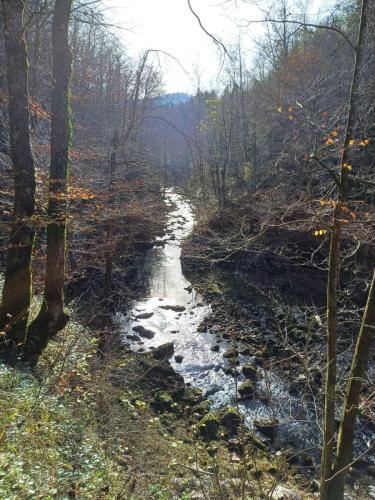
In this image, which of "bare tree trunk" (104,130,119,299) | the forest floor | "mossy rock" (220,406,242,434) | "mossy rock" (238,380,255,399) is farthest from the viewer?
"bare tree trunk" (104,130,119,299)

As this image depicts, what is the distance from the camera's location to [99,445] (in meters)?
5.29

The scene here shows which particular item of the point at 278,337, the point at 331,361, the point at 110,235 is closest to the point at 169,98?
the point at 110,235

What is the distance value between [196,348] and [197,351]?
172 millimetres

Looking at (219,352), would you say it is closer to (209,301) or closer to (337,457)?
(209,301)

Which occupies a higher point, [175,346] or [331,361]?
[331,361]

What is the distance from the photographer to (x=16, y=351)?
263 inches

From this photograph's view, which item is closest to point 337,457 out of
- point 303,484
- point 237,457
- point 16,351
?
point 303,484

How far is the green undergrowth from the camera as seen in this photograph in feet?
13.5

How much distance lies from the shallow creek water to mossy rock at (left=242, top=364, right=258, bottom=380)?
20 centimetres

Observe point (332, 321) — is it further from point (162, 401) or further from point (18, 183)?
point (162, 401)

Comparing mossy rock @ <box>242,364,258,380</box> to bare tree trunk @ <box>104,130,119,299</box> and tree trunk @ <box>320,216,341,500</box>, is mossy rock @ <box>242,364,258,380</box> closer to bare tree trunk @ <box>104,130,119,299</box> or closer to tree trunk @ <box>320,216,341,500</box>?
bare tree trunk @ <box>104,130,119,299</box>

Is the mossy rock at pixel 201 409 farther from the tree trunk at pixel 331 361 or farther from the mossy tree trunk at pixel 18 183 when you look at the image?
the tree trunk at pixel 331 361

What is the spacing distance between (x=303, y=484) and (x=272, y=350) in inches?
182

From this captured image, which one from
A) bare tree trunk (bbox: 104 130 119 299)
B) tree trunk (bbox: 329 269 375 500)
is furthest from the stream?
bare tree trunk (bbox: 104 130 119 299)
